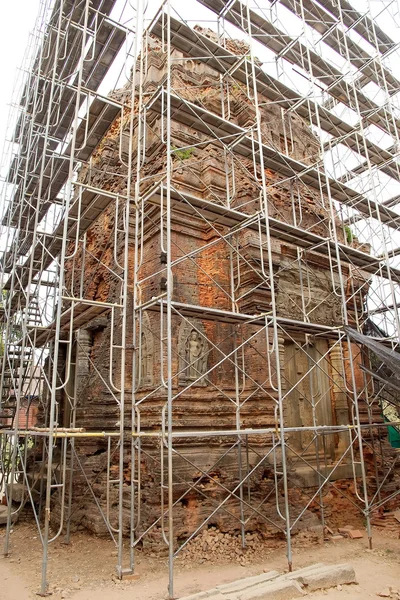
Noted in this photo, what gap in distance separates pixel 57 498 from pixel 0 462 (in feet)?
5.89

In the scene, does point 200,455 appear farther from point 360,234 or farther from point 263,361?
point 360,234

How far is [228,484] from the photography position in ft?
25.7

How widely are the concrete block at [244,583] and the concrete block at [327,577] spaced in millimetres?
366

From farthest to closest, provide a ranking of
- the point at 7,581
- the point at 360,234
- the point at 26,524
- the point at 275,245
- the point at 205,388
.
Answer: the point at 360,234 → the point at 275,245 → the point at 26,524 → the point at 205,388 → the point at 7,581

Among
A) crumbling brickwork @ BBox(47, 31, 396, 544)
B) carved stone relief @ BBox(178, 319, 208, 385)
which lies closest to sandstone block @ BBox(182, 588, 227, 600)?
crumbling brickwork @ BBox(47, 31, 396, 544)

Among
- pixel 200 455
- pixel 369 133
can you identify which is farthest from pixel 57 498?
pixel 369 133

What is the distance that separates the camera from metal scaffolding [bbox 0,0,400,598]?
7539mm

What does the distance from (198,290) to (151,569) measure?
4986 millimetres

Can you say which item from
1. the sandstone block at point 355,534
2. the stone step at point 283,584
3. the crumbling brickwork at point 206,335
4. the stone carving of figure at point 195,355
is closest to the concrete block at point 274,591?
the stone step at point 283,584

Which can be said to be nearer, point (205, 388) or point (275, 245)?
point (205, 388)

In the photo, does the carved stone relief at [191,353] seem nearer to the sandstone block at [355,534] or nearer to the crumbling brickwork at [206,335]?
the crumbling brickwork at [206,335]

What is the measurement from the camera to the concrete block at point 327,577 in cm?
573

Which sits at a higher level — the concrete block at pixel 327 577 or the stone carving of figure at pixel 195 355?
the stone carving of figure at pixel 195 355

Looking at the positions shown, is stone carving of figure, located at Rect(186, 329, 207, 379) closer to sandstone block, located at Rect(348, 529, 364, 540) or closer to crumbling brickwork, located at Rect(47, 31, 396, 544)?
crumbling brickwork, located at Rect(47, 31, 396, 544)
